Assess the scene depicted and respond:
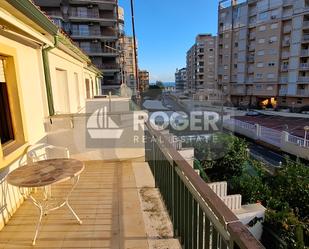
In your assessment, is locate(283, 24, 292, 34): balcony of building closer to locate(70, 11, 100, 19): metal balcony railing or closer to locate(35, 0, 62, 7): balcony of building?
locate(70, 11, 100, 19): metal balcony railing

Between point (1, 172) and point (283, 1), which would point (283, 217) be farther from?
point (283, 1)

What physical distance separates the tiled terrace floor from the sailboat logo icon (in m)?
1.27

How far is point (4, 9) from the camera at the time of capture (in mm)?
2629

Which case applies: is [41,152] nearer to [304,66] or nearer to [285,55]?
[304,66]

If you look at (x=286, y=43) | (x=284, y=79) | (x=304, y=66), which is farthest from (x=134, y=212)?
(x=286, y=43)

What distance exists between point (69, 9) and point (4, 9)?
123ft

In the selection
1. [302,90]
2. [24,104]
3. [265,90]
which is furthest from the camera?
[265,90]

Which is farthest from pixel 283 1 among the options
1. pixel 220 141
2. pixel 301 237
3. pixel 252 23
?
pixel 301 237

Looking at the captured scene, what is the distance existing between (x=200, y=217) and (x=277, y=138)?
22797 millimetres

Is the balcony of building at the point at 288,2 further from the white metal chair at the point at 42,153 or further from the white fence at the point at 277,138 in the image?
the white metal chair at the point at 42,153

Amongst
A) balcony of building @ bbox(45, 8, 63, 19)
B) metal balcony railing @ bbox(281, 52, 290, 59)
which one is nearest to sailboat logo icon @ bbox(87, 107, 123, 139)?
balcony of building @ bbox(45, 8, 63, 19)

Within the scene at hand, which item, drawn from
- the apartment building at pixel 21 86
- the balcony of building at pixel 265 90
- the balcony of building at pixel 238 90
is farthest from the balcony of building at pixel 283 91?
the apartment building at pixel 21 86

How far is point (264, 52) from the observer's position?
135ft

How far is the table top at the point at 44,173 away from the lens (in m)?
2.50
